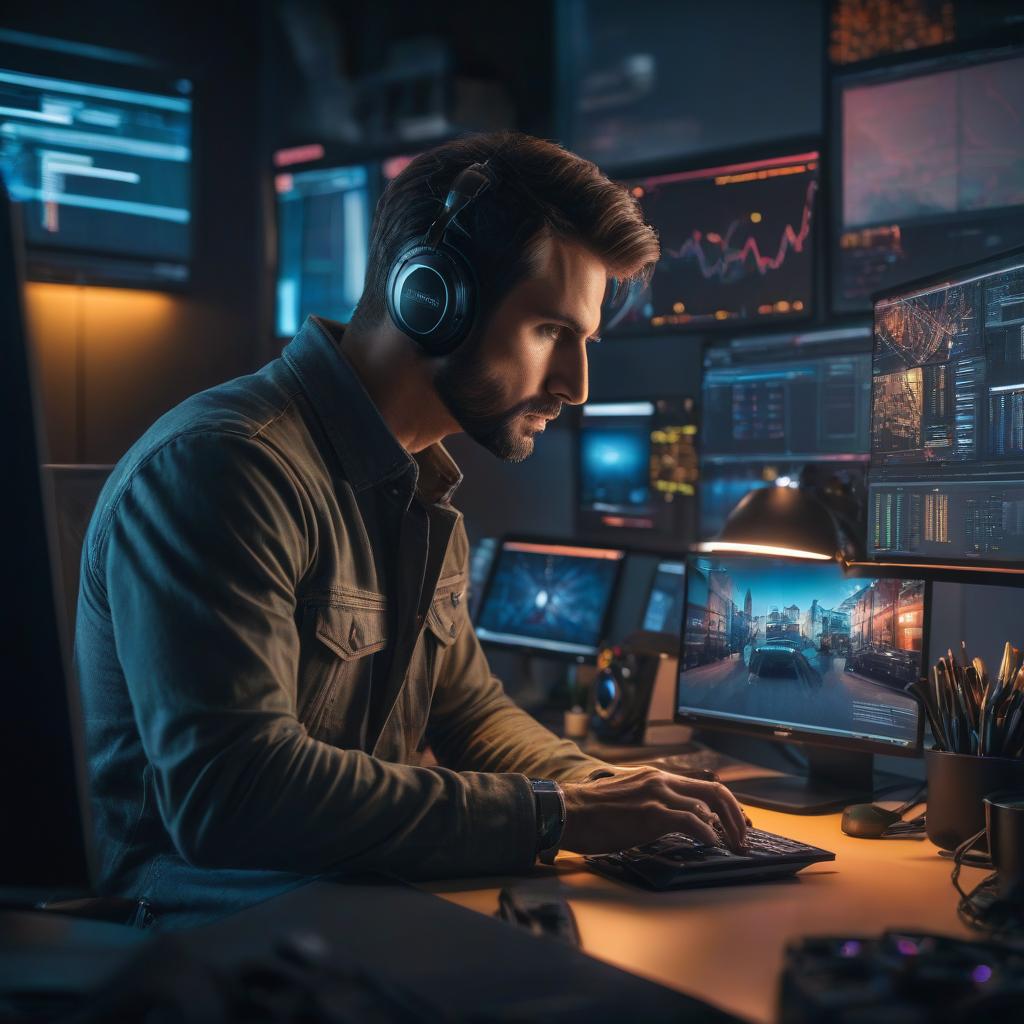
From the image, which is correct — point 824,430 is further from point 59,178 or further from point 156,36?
point 156,36

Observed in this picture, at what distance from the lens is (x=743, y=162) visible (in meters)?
1.92

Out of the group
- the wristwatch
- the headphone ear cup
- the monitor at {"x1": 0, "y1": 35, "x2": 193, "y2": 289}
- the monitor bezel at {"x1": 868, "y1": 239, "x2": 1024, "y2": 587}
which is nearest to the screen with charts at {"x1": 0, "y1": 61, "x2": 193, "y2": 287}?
the monitor at {"x1": 0, "y1": 35, "x2": 193, "y2": 289}

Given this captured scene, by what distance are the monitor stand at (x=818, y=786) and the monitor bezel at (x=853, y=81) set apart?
614 millimetres

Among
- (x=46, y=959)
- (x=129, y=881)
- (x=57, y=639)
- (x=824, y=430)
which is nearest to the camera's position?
(x=57, y=639)

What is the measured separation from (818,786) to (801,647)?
0.19 m

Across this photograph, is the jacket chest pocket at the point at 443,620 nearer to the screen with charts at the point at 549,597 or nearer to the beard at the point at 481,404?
the beard at the point at 481,404

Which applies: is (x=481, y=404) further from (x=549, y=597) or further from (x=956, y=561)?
(x=549, y=597)

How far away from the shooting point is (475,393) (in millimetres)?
1311

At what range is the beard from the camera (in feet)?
4.26

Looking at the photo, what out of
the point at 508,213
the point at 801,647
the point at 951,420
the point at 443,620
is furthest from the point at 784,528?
the point at 508,213

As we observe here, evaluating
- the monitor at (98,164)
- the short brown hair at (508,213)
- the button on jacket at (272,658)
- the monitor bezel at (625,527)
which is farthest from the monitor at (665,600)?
the monitor at (98,164)

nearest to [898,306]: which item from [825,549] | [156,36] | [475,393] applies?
[825,549]

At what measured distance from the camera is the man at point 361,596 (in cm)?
99

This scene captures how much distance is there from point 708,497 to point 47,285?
169 cm
